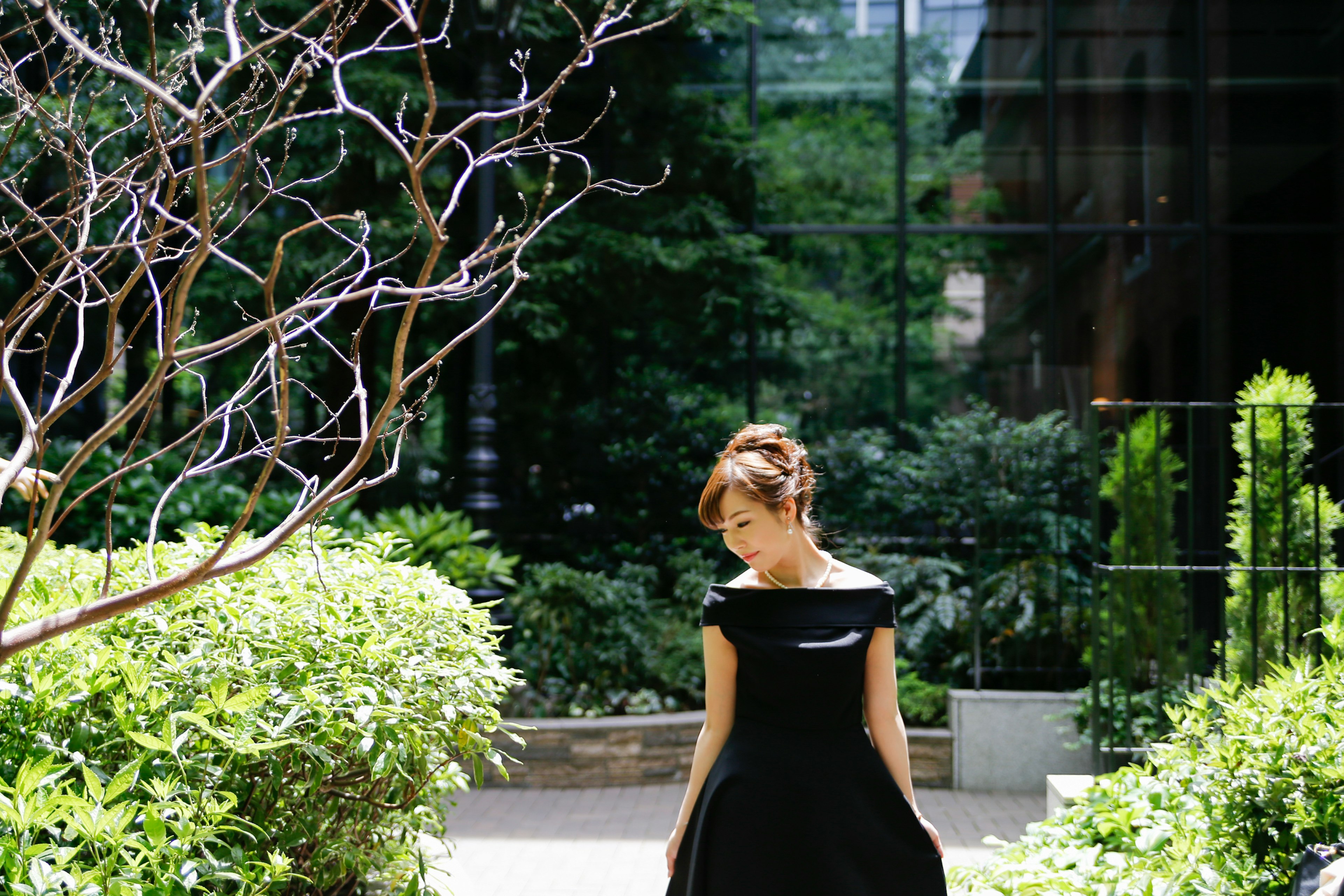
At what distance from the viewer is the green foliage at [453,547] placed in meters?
7.39

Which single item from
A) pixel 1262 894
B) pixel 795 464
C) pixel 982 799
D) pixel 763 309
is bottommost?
pixel 982 799

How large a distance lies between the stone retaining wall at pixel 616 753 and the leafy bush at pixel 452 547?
115 cm

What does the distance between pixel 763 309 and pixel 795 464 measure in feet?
23.8

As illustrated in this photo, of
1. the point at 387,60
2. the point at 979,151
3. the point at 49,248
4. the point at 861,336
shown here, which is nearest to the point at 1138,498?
the point at 861,336

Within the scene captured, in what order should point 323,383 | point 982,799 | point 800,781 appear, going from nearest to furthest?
point 800,781
point 982,799
point 323,383

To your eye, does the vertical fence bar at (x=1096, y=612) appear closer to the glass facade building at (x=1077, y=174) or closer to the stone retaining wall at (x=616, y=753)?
the stone retaining wall at (x=616, y=753)

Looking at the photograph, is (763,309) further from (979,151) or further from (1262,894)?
(1262,894)

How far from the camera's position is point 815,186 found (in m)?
10.2

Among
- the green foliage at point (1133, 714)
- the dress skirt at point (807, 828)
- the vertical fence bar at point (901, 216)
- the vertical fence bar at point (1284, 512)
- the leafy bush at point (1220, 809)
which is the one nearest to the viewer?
the dress skirt at point (807, 828)

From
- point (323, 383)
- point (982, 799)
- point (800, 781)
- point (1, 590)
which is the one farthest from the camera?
point (323, 383)

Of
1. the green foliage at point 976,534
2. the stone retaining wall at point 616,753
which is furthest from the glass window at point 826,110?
the stone retaining wall at point 616,753

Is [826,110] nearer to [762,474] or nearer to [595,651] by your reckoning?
[595,651]

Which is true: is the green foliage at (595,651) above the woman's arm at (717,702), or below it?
below

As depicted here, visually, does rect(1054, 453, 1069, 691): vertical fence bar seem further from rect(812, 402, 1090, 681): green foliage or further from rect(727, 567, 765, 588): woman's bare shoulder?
rect(727, 567, 765, 588): woman's bare shoulder
